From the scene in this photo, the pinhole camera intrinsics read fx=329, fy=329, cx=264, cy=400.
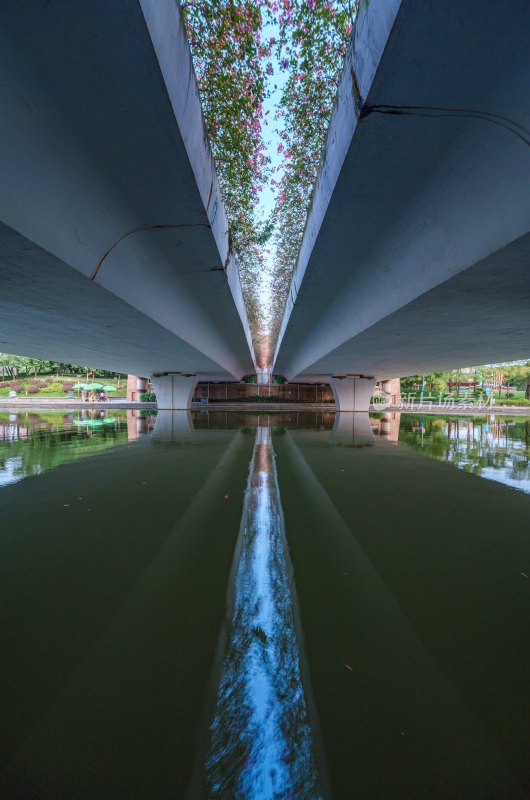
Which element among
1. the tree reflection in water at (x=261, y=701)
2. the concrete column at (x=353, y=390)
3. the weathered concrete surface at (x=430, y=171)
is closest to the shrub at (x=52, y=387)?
the concrete column at (x=353, y=390)

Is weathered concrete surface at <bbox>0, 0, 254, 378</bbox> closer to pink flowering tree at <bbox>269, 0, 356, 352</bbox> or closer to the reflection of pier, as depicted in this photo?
pink flowering tree at <bbox>269, 0, 356, 352</bbox>

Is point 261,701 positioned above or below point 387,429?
below

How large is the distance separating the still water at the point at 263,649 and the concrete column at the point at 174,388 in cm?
1958

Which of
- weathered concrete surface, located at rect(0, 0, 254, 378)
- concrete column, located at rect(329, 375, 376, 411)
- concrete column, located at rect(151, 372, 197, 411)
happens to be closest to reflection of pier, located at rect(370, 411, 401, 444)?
concrete column, located at rect(329, 375, 376, 411)

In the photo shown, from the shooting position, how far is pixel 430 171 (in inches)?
138

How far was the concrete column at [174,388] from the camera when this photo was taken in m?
23.2

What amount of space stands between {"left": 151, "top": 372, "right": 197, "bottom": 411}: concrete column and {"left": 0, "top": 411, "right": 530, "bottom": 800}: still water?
64.2 ft

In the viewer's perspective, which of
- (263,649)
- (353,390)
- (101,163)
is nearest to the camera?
(263,649)

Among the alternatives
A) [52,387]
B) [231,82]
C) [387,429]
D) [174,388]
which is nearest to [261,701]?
[231,82]

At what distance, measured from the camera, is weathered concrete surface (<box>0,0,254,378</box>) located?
2391 millimetres

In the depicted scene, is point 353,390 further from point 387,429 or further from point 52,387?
point 52,387

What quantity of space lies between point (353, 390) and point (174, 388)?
12.7 meters

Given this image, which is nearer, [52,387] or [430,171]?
[430,171]

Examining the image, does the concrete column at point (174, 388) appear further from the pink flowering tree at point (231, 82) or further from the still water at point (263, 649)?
the still water at point (263, 649)
